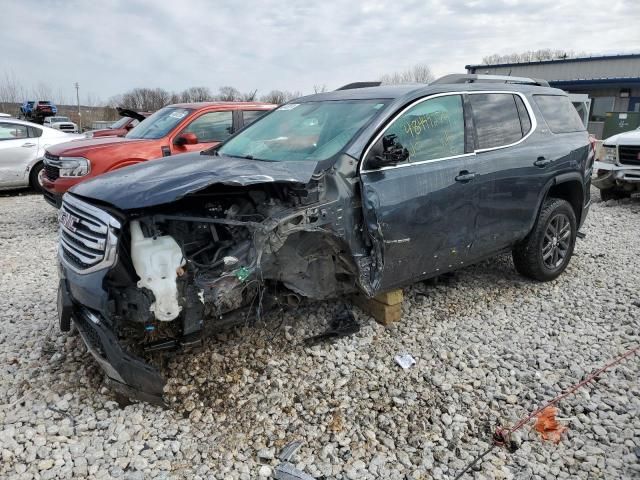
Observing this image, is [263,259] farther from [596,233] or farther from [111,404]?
[596,233]

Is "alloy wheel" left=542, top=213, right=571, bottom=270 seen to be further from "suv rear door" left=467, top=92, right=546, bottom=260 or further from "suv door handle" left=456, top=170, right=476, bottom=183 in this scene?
"suv door handle" left=456, top=170, right=476, bottom=183

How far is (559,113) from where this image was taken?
4887mm

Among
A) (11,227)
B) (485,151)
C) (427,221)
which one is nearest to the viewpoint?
(427,221)

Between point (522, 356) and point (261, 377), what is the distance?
1976 millimetres

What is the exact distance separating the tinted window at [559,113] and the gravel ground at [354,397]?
5.58 ft

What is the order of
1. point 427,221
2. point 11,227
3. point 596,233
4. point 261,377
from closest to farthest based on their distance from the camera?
point 261,377 → point 427,221 → point 596,233 → point 11,227

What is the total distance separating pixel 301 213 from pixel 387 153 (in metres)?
0.77

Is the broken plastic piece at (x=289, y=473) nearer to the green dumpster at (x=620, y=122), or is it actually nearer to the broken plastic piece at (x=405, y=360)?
the broken plastic piece at (x=405, y=360)

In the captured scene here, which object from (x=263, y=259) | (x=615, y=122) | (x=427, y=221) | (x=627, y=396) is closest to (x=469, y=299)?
(x=427, y=221)

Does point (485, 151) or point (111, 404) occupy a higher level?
point (485, 151)

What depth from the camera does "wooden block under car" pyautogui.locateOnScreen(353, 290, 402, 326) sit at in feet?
13.0

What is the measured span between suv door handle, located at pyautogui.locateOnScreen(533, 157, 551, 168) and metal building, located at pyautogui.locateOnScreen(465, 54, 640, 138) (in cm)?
2248

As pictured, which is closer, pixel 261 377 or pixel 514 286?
pixel 261 377

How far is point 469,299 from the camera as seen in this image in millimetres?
4594
